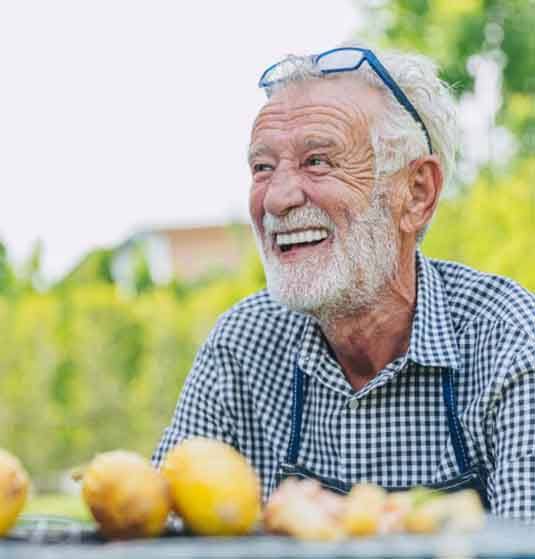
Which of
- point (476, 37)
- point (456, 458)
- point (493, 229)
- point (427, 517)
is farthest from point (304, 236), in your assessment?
point (476, 37)

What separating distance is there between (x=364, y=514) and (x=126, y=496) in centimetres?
31

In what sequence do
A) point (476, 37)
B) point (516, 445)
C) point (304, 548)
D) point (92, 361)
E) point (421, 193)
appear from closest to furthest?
point (304, 548)
point (516, 445)
point (421, 193)
point (92, 361)
point (476, 37)

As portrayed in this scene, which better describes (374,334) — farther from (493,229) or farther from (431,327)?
(493,229)

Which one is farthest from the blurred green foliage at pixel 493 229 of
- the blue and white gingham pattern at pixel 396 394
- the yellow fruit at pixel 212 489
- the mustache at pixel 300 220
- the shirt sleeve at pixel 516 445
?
the yellow fruit at pixel 212 489

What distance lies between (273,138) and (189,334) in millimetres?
9678

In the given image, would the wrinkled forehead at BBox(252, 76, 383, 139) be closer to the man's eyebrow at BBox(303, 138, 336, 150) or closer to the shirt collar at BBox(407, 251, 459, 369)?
the man's eyebrow at BBox(303, 138, 336, 150)

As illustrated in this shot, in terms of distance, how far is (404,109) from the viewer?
303cm

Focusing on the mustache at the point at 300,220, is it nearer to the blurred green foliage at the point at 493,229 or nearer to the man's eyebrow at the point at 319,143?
the man's eyebrow at the point at 319,143

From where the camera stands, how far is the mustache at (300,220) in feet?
9.47

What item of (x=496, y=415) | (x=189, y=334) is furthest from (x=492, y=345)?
(x=189, y=334)

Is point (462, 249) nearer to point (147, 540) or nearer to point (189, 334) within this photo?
point (189, 334)

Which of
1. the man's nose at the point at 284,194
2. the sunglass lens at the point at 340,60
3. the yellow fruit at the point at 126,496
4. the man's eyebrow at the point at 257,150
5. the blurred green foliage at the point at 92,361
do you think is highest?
the sunglass lens at the point at 340,60

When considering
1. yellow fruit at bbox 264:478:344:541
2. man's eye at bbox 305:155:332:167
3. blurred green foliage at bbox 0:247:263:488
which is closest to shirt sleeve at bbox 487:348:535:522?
man's eye at bbox 305:155:332:167

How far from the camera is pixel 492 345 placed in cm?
275
